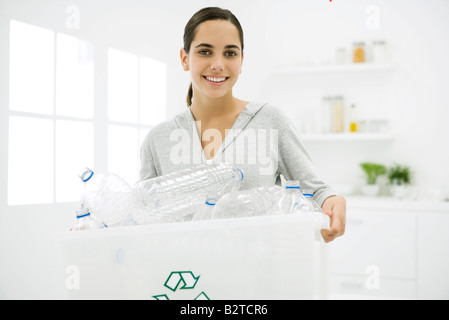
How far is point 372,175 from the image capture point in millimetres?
3035

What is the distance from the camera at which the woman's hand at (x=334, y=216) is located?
714mm

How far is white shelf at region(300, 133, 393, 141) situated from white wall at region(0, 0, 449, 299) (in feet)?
0.35

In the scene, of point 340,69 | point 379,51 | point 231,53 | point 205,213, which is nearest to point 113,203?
point 205,213

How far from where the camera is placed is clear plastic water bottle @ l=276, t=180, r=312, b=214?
71 cm

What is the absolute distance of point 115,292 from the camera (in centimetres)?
71

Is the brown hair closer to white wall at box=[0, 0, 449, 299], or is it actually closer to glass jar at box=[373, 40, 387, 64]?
white wall at box=[0, 0, 449, 299]

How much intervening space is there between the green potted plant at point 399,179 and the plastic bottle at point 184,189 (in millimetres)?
2249

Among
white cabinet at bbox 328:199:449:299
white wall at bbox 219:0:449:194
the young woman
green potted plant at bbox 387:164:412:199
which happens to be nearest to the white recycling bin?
the young woman

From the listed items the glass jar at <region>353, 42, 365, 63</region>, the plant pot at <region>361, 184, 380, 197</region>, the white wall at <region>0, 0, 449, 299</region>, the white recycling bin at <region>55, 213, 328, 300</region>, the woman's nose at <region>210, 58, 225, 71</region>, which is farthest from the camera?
the glass jar at <region>353, 42, 365, 63</region>

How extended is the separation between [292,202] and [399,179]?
2515 millimetres

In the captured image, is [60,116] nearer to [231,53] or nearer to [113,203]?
[231,53]
